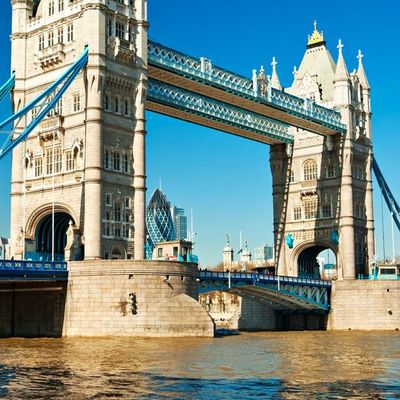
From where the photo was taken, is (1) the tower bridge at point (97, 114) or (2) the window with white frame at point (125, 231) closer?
(1) the tower bridge at point (97, 114)

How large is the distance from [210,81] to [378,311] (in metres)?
31.8

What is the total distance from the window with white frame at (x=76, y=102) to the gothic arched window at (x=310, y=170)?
4010 cm

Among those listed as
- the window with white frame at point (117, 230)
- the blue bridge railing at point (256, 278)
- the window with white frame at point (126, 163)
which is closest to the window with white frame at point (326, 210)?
the blue bridge railing at point (256, 278)

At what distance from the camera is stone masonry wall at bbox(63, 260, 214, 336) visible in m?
60.1

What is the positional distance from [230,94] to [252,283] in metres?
19.6

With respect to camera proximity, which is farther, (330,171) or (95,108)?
(330,171)

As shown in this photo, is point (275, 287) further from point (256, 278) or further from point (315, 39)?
point (315, 39)

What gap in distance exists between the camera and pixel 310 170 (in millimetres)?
100375

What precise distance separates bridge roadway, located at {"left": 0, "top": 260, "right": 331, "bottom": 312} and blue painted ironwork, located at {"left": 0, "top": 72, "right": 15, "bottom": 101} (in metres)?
18.8

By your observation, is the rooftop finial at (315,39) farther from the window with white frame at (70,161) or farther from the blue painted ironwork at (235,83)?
the window with white frame at (70,161)

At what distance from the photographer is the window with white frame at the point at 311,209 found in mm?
99062

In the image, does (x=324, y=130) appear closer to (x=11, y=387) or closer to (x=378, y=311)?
(x=378, y=311)

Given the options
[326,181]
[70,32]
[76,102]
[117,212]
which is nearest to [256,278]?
[117,212]

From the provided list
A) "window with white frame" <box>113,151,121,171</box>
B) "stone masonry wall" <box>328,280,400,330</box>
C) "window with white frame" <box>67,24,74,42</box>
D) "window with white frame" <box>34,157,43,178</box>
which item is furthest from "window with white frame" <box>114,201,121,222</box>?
"stone masonry wall" <box>328,280,400,330</box>
